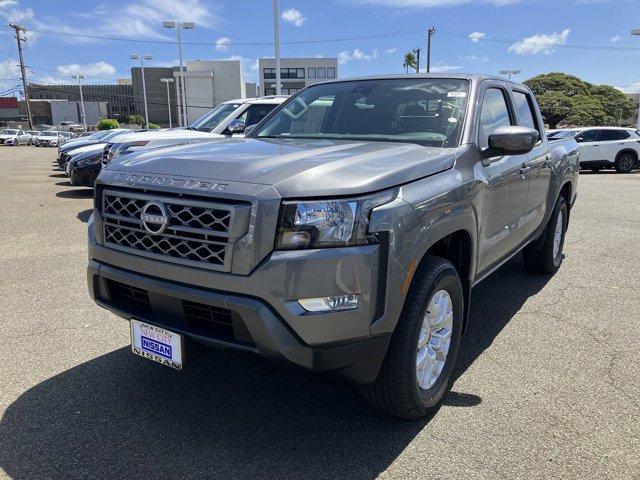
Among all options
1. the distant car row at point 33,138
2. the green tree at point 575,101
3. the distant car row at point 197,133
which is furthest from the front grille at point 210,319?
the green tree at point 575,101

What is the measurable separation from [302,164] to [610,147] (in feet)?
68.3

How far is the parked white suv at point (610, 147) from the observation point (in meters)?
19.9

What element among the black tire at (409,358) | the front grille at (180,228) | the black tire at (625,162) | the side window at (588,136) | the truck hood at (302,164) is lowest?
the black tire at (625,162)

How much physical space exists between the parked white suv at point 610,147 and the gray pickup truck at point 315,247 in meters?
19.2

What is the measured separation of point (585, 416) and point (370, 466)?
132cm

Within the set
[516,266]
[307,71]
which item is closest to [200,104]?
[307,71]

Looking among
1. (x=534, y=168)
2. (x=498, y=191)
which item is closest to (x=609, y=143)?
(x=534, y=168)

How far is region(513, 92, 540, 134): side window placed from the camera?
4625mm

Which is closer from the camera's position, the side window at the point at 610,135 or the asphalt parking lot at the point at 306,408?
the asphalt parking lot at the point at 306,408

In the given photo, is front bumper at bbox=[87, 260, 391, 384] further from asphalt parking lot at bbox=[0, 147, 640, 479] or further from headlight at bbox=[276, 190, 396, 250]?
headlight at bbox=[276, 190, 396, 250]

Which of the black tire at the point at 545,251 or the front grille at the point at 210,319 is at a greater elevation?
the front grille at the point at 210,319

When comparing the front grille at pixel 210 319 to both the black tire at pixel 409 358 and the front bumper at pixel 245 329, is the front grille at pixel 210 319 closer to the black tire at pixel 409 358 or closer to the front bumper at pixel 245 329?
the front bumper at pixel 245 329

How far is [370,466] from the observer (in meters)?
2.53

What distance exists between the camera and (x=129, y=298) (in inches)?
112
